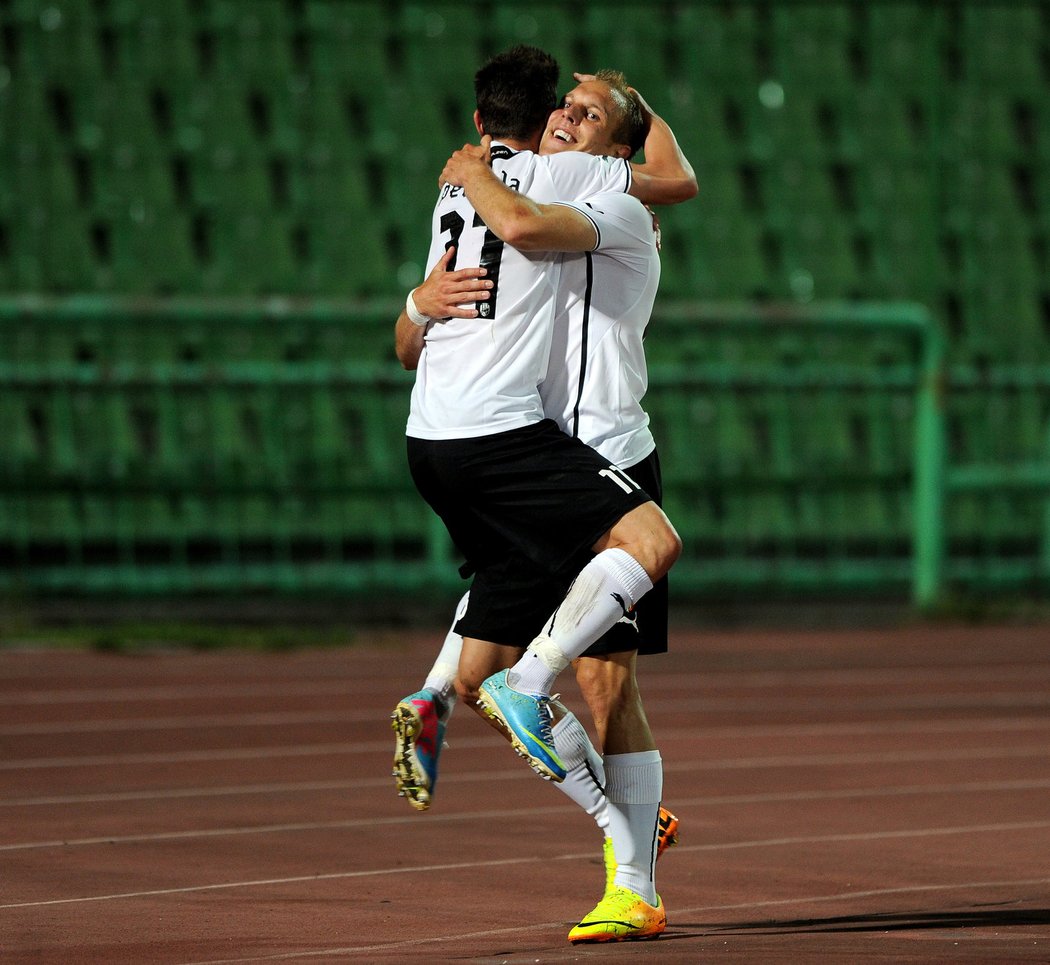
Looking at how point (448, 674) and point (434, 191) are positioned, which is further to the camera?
point (434, 191)

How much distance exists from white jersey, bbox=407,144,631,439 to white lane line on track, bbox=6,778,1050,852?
1.98 m

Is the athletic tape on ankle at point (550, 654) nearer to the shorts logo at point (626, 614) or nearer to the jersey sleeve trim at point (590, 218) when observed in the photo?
the shorts logo at point (626, 614)

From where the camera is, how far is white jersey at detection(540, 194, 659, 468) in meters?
4.76

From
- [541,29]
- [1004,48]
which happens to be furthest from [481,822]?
[1004,48]

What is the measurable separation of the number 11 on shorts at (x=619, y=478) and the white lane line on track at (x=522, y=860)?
1481mm

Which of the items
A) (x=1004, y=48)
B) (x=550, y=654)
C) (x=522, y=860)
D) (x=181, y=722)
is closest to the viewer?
(x=550, y=654)

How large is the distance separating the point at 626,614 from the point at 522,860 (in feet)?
4.54

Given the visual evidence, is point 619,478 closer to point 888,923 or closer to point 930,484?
point 888,923

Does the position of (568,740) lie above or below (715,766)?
above

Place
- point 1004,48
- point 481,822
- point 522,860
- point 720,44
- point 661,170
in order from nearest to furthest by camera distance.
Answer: point 661,170, point 522,860, point 481,822, point 720,44, point 1004,48

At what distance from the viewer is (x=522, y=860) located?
577cm

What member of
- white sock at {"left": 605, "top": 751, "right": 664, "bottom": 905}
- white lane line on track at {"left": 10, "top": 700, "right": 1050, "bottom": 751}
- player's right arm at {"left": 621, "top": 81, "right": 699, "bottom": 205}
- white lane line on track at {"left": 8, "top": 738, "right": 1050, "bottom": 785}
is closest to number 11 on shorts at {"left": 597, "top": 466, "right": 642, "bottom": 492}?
white sock at {"left": 605, "top": 751, "right": 664, "bottom": 905}

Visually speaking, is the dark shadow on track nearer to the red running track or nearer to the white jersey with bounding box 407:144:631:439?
the red running track

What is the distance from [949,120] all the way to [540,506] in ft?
38.9
